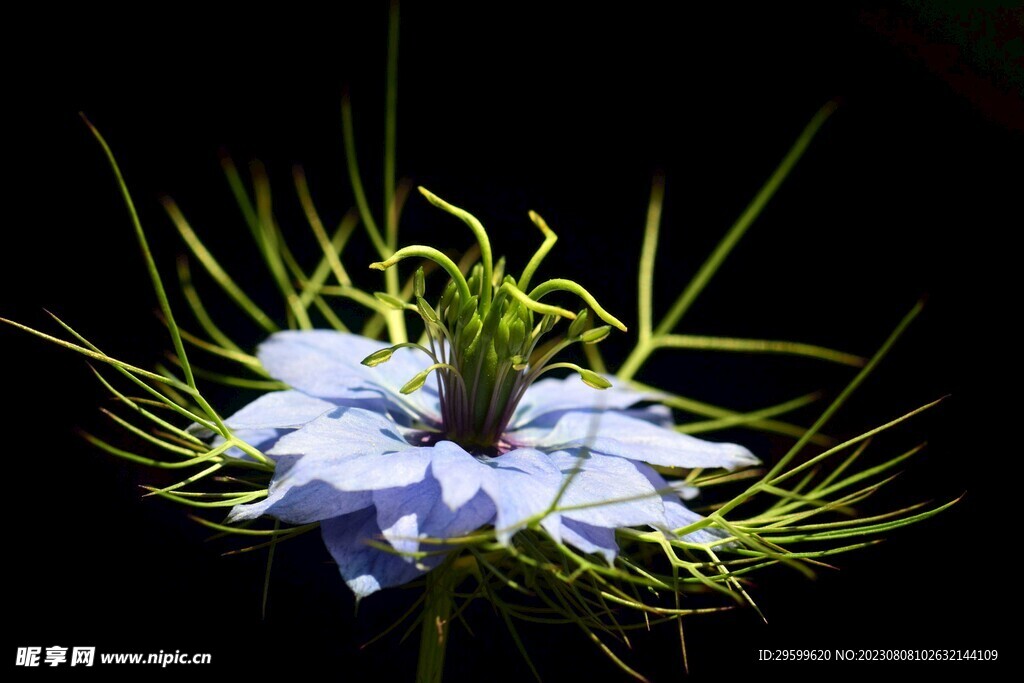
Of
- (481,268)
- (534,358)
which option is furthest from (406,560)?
(534,358)

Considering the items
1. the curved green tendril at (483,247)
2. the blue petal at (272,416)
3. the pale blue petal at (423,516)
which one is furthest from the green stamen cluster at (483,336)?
the pale blue petal at (423,516)

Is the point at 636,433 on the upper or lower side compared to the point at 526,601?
upper

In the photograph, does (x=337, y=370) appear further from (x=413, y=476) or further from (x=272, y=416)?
(x=413, y=476)

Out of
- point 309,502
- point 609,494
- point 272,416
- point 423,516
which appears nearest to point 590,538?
point 609,494

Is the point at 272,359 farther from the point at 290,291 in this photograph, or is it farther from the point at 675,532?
the point at 675,532

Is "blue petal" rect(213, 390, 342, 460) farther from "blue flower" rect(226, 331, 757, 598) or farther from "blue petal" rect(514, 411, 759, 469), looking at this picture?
"blue petal" rect(514, 411, 759, 469)

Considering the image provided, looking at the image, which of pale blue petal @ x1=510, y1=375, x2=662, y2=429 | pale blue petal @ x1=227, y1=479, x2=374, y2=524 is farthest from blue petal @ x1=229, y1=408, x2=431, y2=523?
pale blue petal @ x1=510, y1=375, x2=662, y2=429

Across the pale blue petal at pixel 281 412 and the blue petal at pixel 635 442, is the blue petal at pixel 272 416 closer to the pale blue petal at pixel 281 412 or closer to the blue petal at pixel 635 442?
the pale blue petal at pixel 281 412
